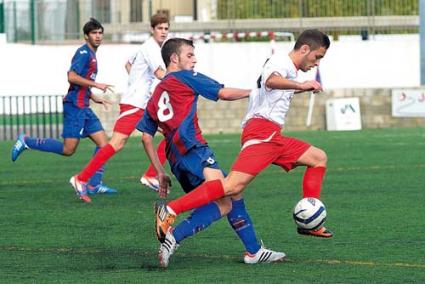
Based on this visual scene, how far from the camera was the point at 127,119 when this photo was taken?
51.6 feet

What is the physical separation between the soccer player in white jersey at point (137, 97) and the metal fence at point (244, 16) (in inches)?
927

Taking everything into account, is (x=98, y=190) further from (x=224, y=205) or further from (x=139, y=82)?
(x=224, y=205)

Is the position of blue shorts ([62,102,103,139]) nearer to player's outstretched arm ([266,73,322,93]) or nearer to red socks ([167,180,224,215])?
player's outstretched arm ([266,73,322,93])

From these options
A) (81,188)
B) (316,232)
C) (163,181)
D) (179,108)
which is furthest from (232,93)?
(81,188)

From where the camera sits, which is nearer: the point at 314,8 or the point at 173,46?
the point at 173,46

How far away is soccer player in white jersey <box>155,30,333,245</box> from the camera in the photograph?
32.2 ft

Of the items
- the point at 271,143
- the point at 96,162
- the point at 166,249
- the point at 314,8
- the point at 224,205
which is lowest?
the point at 166,249

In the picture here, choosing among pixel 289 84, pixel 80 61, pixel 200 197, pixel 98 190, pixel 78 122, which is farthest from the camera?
pixel 98 190

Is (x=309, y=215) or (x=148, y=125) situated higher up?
(x=148, y=125)

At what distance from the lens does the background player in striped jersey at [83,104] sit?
607 inches

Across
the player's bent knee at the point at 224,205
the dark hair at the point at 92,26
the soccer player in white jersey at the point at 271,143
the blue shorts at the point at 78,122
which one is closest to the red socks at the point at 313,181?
the soccer player in white jersey at the point at 271,143

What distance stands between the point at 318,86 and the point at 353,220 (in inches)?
131

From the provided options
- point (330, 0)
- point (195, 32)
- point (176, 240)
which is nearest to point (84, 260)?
point (176, 240)

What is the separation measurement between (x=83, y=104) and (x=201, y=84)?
598 centimetres
